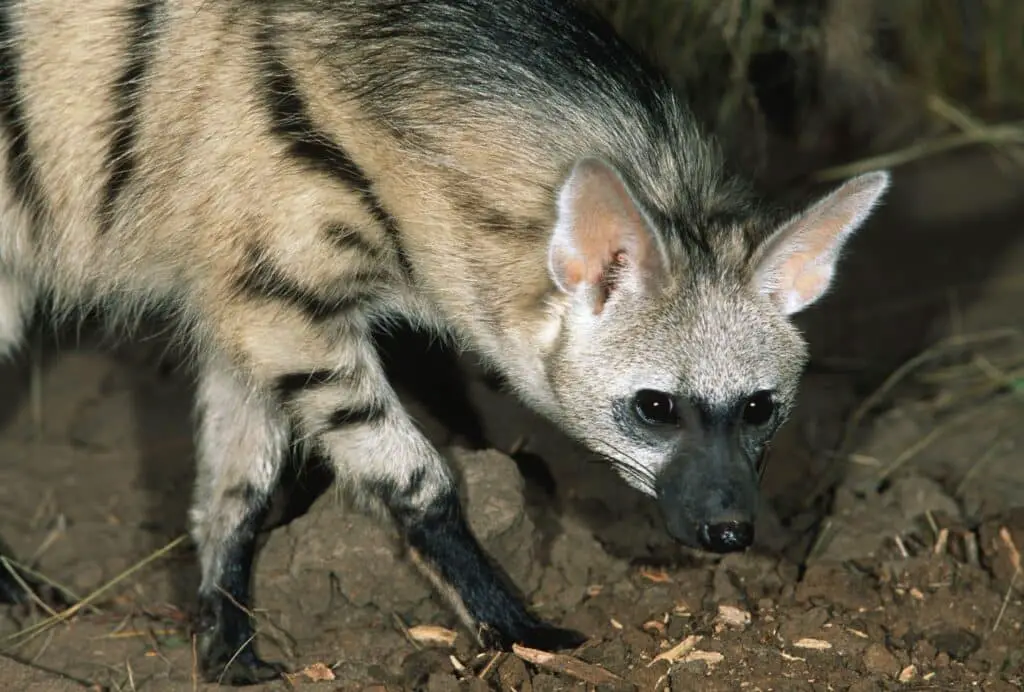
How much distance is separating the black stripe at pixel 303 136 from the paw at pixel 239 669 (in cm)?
117

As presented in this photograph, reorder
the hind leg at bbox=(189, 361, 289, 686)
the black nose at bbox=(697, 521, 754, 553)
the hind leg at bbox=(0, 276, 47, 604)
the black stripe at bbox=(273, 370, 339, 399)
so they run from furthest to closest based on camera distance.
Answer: the hind leg at bbox=(0, 276, 47, 604), the hind leg at bbox=(189, 361, 289, 686), the black stripe at bbox=(273, 370, 339, 399), the black nose at bbox=(697, 521, 754, 553)

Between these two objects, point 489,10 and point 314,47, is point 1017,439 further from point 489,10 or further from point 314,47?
point 314,47

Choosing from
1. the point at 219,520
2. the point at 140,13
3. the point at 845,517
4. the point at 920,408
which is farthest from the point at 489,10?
the point at 920,408

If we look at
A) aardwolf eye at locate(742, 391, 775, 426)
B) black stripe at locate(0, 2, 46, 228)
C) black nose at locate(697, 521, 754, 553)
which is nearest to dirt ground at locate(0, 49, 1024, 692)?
black nose at locate(697, 521, 754, 553)

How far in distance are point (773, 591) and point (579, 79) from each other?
1.47 m

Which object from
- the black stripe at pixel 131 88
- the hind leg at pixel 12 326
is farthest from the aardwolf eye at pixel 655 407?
the hind leg at pixel 12 326

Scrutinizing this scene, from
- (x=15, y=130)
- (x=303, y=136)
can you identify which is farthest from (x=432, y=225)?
(x=15, y=130)

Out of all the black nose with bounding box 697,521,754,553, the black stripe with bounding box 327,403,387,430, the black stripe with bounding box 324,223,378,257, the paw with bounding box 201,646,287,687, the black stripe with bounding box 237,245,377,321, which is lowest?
the paw with bounding box 201,646,287,687

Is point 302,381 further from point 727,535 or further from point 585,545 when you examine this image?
point 727,535

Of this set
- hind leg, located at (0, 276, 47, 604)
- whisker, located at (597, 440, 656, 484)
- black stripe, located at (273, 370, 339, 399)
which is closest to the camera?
whisker, located at (597, 440, 656, 484)

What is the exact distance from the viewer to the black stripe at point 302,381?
3555mm

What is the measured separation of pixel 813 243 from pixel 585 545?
113 centimetres

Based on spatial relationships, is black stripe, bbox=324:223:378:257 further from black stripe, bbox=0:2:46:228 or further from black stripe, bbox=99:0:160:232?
black stripe, bbox=0:2:46:228

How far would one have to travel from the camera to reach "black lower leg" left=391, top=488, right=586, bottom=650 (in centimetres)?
362
